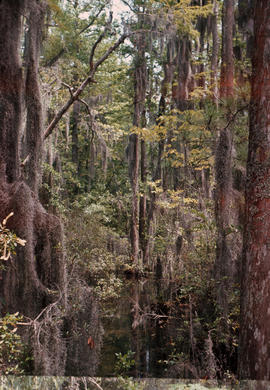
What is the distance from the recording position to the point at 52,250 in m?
6.10

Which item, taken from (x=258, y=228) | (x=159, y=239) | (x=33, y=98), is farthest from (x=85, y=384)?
(x=159, y=239)

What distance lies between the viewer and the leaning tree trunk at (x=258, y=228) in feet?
11.6

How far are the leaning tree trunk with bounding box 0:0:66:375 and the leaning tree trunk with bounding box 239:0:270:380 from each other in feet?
8.49

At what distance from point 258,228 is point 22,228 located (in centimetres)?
311

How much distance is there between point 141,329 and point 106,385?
5796 mm

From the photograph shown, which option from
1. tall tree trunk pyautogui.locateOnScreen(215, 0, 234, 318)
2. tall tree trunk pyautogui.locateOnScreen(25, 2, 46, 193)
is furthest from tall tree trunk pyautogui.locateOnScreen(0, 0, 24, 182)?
tall tree trunk pyautogui.locateOnScreen(215, 0, 234, 318)

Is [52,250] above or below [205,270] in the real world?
above

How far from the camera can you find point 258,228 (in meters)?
3.70

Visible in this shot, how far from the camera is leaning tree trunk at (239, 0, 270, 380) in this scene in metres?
3.52

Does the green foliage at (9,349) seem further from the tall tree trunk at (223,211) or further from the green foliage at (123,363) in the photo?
the tall tree trunk at (223,211)

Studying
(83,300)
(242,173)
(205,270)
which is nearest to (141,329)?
(205,270)

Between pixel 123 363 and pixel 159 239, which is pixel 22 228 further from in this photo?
pixel 159 239

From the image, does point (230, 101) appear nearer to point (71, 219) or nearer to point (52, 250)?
point (52, 250)

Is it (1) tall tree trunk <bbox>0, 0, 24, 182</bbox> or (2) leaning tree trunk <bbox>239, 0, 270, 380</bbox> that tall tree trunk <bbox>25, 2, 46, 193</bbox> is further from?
(2) leaning tree trunk <bbox>239, 0, 270, 380</bbox>
